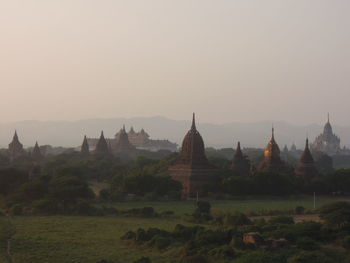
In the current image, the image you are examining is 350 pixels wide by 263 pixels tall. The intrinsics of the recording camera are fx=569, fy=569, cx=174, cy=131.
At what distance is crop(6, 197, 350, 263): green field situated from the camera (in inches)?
970

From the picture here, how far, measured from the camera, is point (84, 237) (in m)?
29.2

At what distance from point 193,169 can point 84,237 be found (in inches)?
1054

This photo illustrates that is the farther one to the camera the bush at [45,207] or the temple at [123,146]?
the temple at [123,146]

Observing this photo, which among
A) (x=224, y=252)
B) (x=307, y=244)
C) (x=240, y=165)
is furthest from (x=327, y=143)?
(x=224, y=252)

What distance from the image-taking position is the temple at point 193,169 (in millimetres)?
53156

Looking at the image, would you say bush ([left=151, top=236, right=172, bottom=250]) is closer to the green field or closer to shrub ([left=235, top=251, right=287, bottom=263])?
the green field

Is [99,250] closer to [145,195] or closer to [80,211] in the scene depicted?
[80,211]

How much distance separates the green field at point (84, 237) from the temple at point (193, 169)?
32.6ft

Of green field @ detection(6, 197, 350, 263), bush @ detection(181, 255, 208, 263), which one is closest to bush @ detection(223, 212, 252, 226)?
green field @ detection(6, 197, 350, 263)

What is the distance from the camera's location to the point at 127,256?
24.8 m

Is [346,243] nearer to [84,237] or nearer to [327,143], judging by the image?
[84,237]

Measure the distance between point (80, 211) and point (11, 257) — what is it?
13878mm

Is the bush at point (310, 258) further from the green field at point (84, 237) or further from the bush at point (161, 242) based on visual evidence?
the bush at point (161, 242)

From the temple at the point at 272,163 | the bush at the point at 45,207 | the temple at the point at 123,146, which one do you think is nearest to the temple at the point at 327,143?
the temple at the point at 123,146
